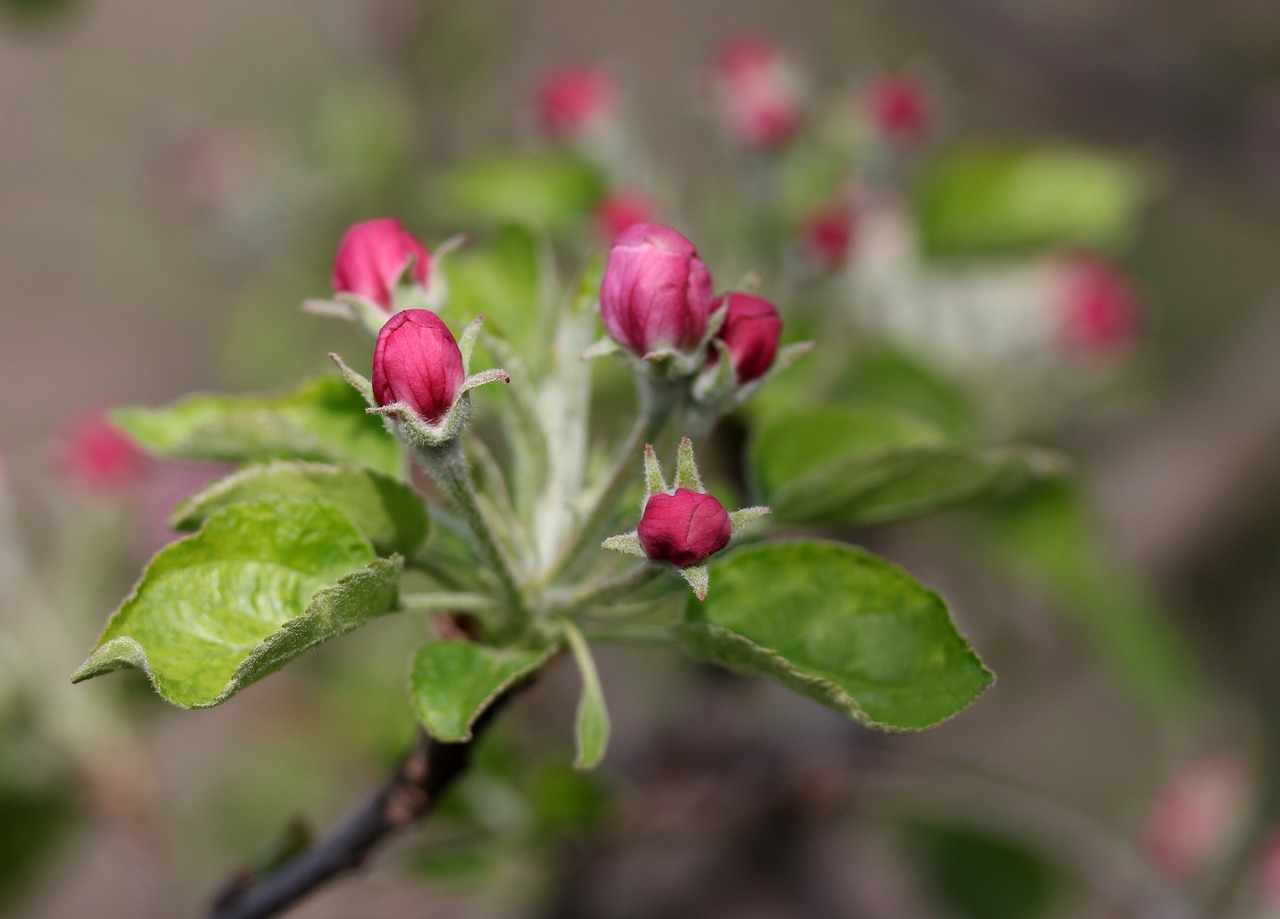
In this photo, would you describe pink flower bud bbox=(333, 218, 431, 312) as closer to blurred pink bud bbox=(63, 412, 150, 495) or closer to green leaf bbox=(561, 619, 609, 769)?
green leaf bbox=(561, 619, 609, 769)

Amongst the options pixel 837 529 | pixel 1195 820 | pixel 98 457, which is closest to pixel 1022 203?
pixel 837 529

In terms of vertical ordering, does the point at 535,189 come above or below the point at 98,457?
above

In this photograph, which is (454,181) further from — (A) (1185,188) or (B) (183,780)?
(A) (1185,188)

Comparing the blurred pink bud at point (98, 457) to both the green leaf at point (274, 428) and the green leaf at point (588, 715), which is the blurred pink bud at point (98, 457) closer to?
the green leaf at point (274, 428)

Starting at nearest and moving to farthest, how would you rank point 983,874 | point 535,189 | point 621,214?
1. point 621,214
2. point 535,189
3. point 983,874

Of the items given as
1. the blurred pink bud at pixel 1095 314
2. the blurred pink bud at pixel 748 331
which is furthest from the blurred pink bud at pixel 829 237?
the blurred pink bud at pixel 748 331

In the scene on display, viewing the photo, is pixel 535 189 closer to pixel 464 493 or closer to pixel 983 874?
pixel 464 493

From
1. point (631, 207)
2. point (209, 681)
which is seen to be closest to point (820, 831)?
point (631, 207)
